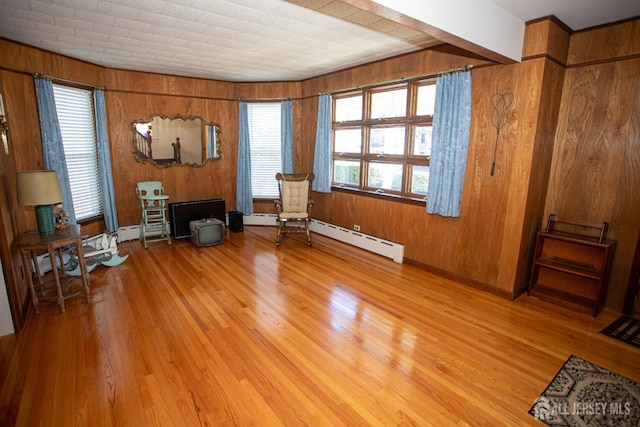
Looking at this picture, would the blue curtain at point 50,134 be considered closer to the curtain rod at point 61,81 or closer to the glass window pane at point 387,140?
the curtain rod at point 61,81

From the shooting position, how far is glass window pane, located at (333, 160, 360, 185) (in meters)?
4.86

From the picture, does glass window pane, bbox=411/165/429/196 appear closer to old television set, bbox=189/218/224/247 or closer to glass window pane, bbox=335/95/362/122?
glass window pane, bbox=335/95/362/122

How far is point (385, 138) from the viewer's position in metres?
4.36

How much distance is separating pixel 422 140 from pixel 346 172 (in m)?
1.43

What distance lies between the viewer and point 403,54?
3857 millimetres

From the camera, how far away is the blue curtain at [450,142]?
3.33 m

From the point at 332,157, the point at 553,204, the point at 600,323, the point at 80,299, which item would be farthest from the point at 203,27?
the point at 600,323

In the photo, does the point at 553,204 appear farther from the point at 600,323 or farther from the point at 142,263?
the point at 142,263

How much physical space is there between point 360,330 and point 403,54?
3250 millimetres

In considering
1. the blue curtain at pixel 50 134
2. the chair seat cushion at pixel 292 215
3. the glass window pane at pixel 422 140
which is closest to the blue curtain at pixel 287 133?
the chair seat cushion at pixel 292 215

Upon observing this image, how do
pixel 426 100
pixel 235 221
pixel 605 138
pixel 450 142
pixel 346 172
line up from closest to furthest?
pixel 605 138 → pixel 450 142 → pixel 426 100 → pixel 346 172 → pixel 235 221

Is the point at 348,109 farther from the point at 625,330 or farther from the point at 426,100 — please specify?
the point at 625,330

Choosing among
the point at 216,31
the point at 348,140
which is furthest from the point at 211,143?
the point at 216,31

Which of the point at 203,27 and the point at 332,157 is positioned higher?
the point at 203,27
